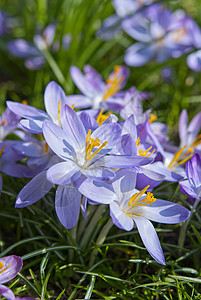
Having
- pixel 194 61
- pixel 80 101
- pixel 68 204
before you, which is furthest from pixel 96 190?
pixel 194 61

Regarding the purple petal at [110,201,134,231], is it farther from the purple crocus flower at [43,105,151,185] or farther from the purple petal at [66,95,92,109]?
the purple petal at [66,95,92,109]

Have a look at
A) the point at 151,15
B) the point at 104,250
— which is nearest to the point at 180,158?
the point at 104,250

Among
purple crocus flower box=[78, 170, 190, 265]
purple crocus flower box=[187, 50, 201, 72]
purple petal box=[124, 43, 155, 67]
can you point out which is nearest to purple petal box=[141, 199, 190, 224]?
purple crocus flower box=[78, 170, 190, 265]

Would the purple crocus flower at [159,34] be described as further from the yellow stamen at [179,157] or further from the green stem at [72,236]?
the green stem at [72,236]

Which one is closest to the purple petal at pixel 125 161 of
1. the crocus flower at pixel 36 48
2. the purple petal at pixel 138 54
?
the purple petal at pixel 138 54

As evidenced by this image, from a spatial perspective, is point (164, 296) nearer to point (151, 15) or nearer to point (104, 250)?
point (104, 250)

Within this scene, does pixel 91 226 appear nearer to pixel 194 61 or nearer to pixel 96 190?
pixel 96 190
